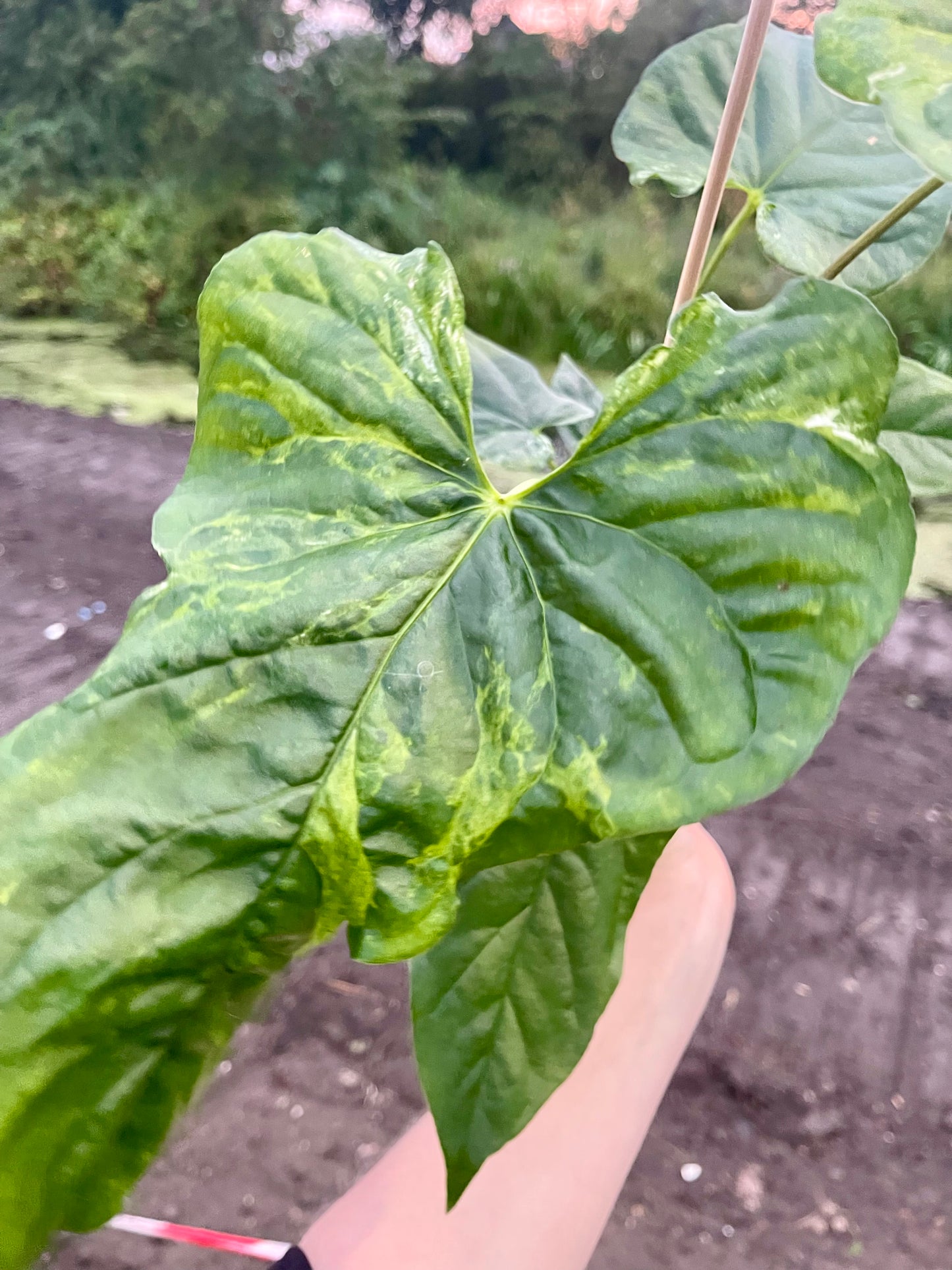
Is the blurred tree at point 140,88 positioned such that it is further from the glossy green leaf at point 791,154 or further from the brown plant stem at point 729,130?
the brown plant stem at point 729,130

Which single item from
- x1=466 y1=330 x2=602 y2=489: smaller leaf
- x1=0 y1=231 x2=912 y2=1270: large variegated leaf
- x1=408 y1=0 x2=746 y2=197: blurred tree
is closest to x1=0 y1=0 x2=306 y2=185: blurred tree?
x1=408 y1=0 x2=746 y2=197: blurred tree

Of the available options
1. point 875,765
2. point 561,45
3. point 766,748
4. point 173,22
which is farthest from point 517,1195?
point 561,45

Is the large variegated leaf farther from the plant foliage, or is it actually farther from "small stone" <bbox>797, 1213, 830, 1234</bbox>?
"small stone" <bbox>797, 1213, 830, 1234</bbox>

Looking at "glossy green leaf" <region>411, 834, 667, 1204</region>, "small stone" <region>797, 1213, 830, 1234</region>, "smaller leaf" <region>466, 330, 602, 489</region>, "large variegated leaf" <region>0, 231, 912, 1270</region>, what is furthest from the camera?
"small stone" <region>797, 1213, 830, 1234</region>

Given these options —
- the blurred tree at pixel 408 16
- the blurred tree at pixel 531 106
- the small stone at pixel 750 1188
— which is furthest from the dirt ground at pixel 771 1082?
the blurred tree at pixel 408 16

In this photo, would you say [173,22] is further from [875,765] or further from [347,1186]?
[347,1186]
